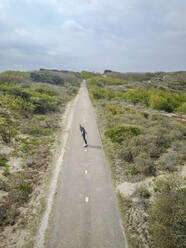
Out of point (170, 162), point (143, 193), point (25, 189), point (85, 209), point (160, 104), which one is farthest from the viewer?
point (160, 104)

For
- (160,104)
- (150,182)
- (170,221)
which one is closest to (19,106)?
(150,182)

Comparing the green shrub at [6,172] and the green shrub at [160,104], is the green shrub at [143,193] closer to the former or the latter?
the green shrub at [6,172]

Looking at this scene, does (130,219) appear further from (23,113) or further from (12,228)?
(23,113)

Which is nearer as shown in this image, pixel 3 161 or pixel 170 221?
pixel 170 221

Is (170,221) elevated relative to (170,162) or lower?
elevated

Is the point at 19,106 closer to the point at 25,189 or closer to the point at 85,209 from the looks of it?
the point at 25,189

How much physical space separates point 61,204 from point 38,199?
124 centimetres

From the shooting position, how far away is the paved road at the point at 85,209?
5449 millimetres

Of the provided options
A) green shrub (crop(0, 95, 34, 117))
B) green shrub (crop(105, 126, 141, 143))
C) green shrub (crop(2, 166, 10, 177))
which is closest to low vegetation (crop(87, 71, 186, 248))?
green shrub (crop(105, 126, 141, 143))

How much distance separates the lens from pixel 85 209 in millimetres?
6750

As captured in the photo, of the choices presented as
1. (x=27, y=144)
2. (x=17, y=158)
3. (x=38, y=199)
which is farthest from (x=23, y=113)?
(x=38, y=199)

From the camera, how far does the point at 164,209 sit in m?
5.20

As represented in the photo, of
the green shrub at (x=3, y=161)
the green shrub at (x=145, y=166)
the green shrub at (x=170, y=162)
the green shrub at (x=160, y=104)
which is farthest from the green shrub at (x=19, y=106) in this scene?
the green shrub at (x=160, y=104)

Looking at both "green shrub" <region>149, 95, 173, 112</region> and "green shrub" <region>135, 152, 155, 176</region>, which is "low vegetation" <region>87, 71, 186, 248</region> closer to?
"green shrub" <region>135, 152, 155, 176</region>
